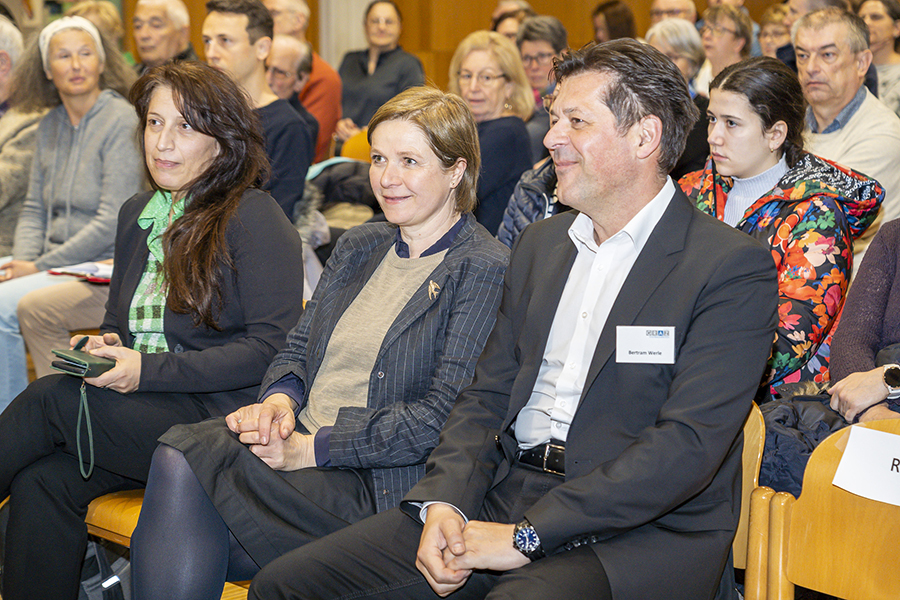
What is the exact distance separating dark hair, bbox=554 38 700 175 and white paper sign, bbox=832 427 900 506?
0.63 metres

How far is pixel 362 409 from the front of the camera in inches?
73.2

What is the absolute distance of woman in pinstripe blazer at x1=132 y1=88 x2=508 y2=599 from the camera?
1.73 metres

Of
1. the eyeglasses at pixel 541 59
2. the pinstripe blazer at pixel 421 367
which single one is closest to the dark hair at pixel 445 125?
the pinstripe blazer at pixel 421 367

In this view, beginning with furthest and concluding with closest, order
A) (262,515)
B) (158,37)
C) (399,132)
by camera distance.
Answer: (158,37) < (399,132) < (262,515)

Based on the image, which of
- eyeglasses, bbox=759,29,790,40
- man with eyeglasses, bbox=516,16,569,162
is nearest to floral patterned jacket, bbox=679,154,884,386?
man with eyeglasses, bbox=516,16,569,162

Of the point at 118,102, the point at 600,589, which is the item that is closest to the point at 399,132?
the point at 600,589

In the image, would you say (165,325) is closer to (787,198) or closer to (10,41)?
(787,198)

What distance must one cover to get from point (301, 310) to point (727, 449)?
3.89 feet

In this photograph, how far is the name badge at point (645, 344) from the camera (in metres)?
1.50

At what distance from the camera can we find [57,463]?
6.70ft

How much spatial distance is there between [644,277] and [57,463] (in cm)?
146

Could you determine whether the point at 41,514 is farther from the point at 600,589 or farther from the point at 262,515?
the point at 600,589

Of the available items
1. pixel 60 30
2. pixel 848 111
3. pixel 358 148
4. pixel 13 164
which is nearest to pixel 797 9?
pixel 848 111

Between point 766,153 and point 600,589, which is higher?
point 766,153
